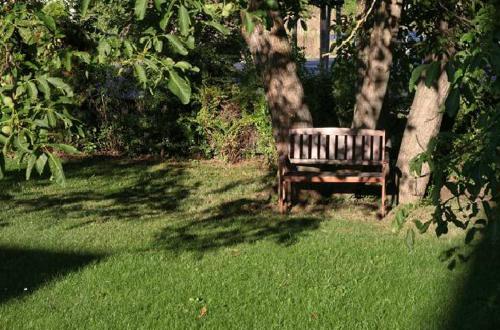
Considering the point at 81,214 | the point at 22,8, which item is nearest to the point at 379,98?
the point at 81,214

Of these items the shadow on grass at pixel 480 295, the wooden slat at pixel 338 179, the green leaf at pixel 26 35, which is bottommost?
the shadow on grass at pixel 480 295

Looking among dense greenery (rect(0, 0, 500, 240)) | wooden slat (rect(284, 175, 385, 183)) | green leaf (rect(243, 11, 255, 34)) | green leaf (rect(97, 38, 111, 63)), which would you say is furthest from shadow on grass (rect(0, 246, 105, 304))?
green leaf (rect(243, 11, 255, 34))

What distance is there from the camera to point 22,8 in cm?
Answer: 351

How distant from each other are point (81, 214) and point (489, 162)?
6814 millimetres

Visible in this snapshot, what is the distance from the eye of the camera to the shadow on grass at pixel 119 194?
29.2 feet

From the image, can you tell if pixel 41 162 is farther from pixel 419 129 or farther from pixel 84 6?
pixel 419 129

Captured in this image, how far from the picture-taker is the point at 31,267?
21.5 ft

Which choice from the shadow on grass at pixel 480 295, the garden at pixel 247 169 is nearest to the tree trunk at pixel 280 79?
the garden at pixel 247 169

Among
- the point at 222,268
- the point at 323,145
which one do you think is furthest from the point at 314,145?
the point at 222,268

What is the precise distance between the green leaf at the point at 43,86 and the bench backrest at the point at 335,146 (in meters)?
6.10

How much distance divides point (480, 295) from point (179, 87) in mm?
3733

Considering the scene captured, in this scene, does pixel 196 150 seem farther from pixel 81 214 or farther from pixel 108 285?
pixel 108 285

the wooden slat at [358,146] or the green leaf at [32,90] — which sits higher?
the green leaf at [32,90]

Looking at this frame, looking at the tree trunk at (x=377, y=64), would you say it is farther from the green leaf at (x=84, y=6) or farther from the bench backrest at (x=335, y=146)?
the green leaf at (x=84, y=6)
